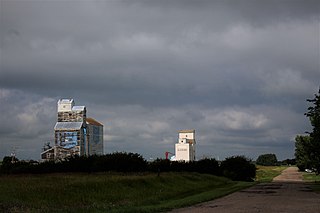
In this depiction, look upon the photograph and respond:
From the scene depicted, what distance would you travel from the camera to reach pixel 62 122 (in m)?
54.2

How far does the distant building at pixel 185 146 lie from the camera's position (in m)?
80.7

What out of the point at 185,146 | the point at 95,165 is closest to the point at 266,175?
the point at 185,146

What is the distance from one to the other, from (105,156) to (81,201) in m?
26.3

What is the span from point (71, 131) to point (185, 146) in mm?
32311

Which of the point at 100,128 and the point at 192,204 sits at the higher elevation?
the point at 100,128

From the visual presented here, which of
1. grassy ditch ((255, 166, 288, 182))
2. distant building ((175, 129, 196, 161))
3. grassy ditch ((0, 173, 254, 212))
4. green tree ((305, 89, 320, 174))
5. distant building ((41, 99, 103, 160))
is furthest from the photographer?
distant building ((175, 129, 196, 161))

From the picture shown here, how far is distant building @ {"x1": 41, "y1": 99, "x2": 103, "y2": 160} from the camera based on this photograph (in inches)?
2088

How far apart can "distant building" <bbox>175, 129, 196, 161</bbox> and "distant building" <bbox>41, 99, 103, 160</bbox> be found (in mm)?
27104

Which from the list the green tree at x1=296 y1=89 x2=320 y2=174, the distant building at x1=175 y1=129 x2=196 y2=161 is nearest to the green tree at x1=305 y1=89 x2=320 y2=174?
the green tree at x1=296 y1=89 x2=320 y2=174

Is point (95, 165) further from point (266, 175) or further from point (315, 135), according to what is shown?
point (266, 175)

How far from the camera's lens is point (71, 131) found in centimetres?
5284

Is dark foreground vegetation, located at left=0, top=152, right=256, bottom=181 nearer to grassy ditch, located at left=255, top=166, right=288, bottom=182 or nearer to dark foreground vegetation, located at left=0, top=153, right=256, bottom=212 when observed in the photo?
dark foreground vegetation, located at left=0, top=153, right=256, bottom=212

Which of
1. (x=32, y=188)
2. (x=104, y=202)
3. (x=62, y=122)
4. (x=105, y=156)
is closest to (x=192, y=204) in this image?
(x=104, y=202)

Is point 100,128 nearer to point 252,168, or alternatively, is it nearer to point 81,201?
point 252,168
